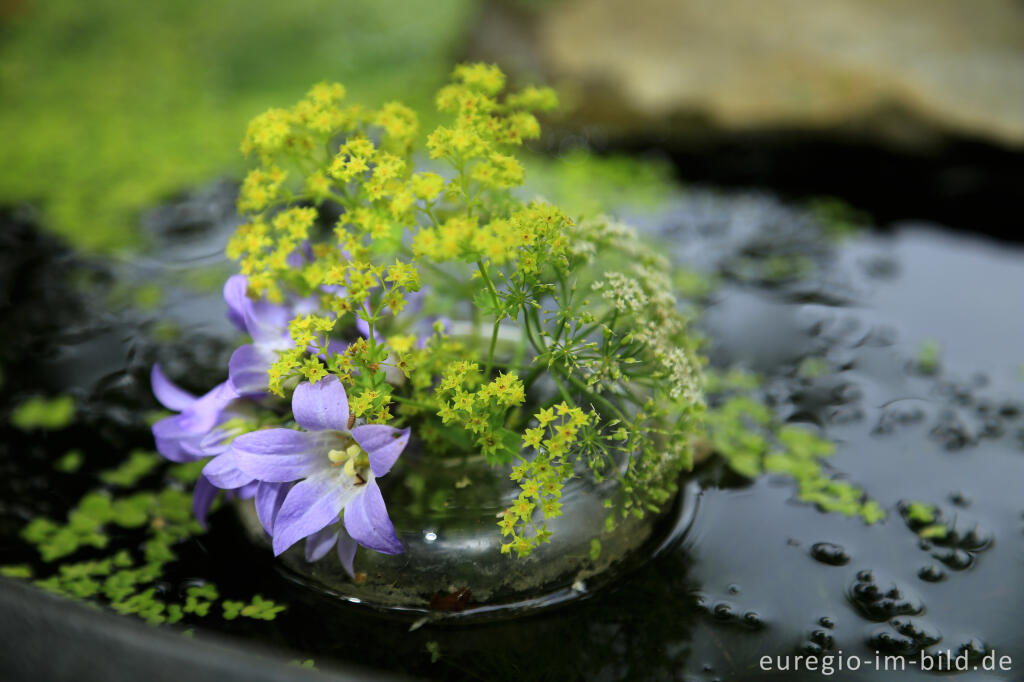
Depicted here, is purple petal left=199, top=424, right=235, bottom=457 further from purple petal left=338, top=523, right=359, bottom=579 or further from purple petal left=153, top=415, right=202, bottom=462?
purple petal left=338, top=523, right=359, bottom=579

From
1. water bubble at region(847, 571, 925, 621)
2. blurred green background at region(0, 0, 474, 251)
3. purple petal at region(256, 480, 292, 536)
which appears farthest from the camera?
blurred green background at region(0, 0, 474, 251)

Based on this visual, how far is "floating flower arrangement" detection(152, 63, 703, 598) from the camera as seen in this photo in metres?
1.18

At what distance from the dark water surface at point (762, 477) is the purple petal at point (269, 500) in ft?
0.65

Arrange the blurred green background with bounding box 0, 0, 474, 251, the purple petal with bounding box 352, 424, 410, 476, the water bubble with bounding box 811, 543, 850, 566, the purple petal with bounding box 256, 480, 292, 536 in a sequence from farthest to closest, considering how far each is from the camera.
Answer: the blurred green background with bounding box 0, 0, 474, 251
the water bubble with bounding box 811, 543, 850, 566
the purple petal with bounding box 256, 480, 292, 536
the purple petal with bounding box 352, 424, 410, 476

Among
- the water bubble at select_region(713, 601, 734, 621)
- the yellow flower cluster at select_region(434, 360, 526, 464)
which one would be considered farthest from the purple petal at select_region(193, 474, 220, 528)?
the water bubble at select_region(713, 601, 734, 621)

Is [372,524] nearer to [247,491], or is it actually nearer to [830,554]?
[247,491]

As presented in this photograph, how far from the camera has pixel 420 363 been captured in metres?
1.26

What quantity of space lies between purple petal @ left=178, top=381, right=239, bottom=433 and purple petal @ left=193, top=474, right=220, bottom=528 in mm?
109

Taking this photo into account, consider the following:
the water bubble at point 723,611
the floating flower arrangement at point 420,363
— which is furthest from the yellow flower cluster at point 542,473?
the water bubble at point 723,611

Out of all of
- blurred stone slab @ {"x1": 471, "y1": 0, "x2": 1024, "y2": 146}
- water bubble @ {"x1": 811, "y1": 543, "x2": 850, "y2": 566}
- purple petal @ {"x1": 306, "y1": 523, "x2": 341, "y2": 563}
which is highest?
blurred stone slab @ {"x1": 471, "y1": 0, "x2": 1024, "y2": 146}

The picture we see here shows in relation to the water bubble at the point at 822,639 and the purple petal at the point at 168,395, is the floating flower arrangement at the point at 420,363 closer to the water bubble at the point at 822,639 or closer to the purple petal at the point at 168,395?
the purple petal at the point at 168,395

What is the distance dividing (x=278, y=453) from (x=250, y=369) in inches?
7.3

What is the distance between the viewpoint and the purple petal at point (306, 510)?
1199 mm

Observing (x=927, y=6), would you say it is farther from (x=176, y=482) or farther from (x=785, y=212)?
(x=176, y=482)
